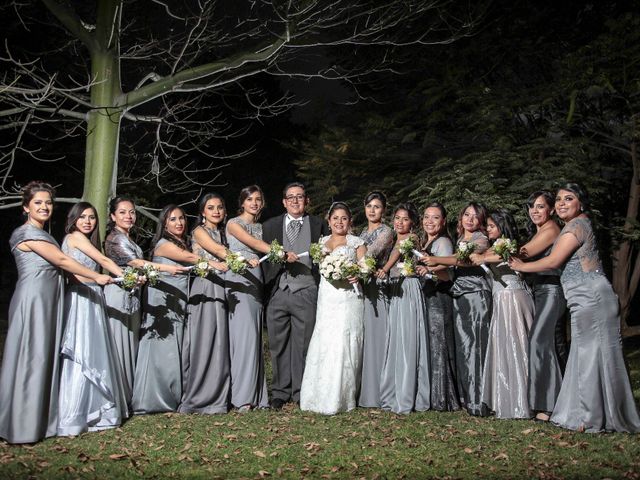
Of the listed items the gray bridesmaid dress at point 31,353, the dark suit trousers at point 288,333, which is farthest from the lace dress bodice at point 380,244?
the gray bridesmaid dress at point 31,353

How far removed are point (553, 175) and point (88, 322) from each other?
10.2m

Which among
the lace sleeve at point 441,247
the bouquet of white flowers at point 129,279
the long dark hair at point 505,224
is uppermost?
the long dark hair at point 505,224

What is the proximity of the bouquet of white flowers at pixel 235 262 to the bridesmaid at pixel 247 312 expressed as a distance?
0.33 meters

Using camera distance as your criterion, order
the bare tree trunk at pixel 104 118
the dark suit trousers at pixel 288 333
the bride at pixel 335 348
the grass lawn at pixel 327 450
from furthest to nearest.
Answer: the bare tree trunk at pixel 104 118
the dark suit trousers at pixel 288 333
the bride at pixel 335 348
the grass lawn at pixel 327 450

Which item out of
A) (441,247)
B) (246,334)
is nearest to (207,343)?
(246,334)

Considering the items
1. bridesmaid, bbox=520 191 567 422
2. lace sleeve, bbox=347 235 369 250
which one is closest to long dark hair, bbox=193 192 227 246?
lace sleeve, bbox=347 235 369 250

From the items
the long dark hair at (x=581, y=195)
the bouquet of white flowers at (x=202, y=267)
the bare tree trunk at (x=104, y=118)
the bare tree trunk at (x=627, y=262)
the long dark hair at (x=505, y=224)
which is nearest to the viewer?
the long dark hair at (x=581, y=195)

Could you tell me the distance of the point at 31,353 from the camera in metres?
6.73

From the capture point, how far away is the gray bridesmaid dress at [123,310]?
8.03 metres

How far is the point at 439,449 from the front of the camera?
6.57 meters

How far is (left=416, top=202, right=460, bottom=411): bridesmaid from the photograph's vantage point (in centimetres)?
817

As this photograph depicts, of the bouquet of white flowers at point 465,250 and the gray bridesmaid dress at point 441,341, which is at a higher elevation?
the bouquet of white flowers at point 465,250

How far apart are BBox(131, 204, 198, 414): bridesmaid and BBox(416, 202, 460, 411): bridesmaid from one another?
2.71 m

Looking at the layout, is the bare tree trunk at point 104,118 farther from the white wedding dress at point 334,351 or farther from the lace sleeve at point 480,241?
the lace sleeve at point 480,241
